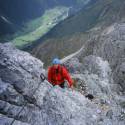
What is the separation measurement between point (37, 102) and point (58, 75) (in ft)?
6.52

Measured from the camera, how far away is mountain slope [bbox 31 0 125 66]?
382ft

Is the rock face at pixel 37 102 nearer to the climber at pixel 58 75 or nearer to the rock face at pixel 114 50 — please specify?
the climber at pixel 58 75

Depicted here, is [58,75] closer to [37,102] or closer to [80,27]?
[37,102]

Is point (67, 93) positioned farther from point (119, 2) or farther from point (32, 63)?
point (119, 2)

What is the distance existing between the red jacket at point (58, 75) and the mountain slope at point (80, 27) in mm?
88034

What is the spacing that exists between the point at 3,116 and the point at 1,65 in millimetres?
3322

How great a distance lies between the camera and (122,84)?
2252 centimetres

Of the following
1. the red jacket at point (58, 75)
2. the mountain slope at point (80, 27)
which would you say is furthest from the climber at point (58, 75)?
the mountain slope at point (80, 27)

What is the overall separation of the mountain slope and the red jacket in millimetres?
88034

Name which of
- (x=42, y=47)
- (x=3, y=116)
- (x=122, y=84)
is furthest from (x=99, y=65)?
(x=42, y=47)

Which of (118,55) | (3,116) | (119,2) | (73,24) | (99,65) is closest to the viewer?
(3,116)

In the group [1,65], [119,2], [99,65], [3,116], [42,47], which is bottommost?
[3,116]

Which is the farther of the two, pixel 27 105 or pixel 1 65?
pixel 1 65

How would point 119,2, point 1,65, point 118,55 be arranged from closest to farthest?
point 1,65, point 118,55, point 119,2
